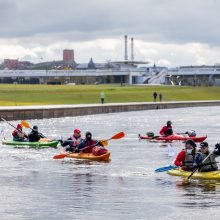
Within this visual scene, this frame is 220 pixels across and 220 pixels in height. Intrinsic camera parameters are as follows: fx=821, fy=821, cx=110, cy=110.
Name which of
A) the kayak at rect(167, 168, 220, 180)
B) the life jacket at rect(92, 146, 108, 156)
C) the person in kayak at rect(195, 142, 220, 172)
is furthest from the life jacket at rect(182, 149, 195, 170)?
the life jacket at rect(92, 146, 108, 156)

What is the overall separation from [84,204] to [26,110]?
51.4 meters

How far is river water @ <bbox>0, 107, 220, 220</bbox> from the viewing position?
2688 centimetres

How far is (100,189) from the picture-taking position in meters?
31.7

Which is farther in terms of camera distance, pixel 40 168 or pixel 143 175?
pixel 40 168

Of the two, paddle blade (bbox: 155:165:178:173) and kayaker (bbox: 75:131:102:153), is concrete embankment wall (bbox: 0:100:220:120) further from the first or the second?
paddle blade (bbox: 155:165:178:173)

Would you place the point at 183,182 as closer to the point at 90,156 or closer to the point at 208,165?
the point at 208,165

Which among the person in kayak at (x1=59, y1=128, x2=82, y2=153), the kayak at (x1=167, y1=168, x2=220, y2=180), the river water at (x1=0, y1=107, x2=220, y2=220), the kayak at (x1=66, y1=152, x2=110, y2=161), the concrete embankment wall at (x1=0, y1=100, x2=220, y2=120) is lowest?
the river water at (x1=0, y1=107, x2=220, y2=220)

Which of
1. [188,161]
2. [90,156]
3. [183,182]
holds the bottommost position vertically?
[183,182]

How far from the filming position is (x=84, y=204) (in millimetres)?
28328

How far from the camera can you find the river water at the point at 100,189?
88.2 ft

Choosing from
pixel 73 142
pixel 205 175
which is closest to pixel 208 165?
pixel 205 175

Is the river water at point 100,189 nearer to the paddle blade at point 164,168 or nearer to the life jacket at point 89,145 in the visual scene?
the paddle blade at point 164,168

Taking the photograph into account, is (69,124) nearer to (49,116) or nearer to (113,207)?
(49,116)

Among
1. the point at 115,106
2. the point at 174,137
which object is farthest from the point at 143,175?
the point at 115,106
